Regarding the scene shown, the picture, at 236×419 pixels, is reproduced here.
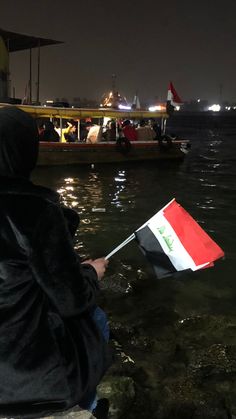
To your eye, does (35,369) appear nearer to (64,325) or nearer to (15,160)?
(64,325)

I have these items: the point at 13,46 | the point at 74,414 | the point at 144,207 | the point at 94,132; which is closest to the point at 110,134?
the point at 94,132

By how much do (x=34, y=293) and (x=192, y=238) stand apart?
1577mm

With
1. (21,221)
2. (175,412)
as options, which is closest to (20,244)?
(21,221)

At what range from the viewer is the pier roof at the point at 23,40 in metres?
26.5

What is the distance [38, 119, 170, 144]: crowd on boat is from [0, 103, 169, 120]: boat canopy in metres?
0.67

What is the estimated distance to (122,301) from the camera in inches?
255

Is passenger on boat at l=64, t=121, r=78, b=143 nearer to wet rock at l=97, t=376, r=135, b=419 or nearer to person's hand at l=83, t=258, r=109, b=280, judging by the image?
wet rock at l=97, t=376, r=135, b=419

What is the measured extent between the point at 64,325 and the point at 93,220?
9443 mm

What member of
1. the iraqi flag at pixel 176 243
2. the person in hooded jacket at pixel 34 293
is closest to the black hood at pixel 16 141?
the person in hooded jacket at pixel 34 293

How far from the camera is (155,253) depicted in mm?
3271

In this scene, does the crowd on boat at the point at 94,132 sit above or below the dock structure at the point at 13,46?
below

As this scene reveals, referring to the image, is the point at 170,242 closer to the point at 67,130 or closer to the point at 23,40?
the point at 67,130

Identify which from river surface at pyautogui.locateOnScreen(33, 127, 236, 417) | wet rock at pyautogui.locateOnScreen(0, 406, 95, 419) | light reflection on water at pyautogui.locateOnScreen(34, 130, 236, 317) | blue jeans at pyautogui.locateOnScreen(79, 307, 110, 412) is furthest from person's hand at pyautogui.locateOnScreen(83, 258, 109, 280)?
light reflection on water at pyautogui.locateOnScreen(34, 130, 236, 317)

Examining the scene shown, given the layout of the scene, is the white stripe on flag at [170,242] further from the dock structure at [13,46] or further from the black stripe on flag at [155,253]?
the dock structure at [13,46]
